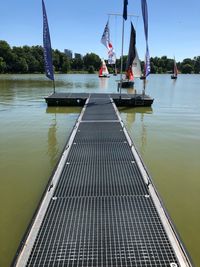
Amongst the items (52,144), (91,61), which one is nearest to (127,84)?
(52,144)

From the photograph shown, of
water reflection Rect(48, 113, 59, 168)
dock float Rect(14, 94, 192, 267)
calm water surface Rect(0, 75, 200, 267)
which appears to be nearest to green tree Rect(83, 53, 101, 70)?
calm water surface Rect(0, 75, 200, 267)

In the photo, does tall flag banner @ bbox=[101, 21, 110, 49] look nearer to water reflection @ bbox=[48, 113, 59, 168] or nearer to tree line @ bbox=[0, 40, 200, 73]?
water reflection @ bbox=[48, 113, 59, 168]

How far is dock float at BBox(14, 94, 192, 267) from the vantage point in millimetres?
4480

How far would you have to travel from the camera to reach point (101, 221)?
18.0 feet

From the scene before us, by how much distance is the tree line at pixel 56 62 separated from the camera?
103 m

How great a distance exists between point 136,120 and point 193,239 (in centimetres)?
1272

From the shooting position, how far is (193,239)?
6004mm

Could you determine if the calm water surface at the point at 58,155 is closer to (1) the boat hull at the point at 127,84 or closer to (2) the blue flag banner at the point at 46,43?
(2) the blue flag banner at the point at 46,43

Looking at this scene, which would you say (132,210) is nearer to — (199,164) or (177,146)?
(199,164)

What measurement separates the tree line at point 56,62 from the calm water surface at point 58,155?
8546cm

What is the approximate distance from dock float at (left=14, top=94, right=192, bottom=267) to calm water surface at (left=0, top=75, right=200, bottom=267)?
97 cm

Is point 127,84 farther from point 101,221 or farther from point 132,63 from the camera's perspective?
point 101,221

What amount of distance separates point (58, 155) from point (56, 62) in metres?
119

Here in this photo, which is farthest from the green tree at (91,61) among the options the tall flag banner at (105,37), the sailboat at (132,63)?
the tall flag banner at (105,37)
